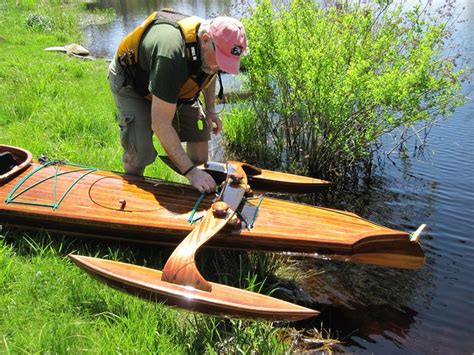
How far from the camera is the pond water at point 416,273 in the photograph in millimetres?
3166

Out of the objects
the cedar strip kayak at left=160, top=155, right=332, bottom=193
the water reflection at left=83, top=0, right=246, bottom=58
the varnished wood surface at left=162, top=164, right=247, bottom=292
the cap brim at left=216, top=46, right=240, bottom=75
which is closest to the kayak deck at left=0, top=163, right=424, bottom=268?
the varnished wood surface at left=162, top=164, right=247, bottom=292

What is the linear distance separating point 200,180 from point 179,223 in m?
0.35

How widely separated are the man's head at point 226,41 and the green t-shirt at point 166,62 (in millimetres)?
211

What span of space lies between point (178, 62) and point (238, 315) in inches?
66.2

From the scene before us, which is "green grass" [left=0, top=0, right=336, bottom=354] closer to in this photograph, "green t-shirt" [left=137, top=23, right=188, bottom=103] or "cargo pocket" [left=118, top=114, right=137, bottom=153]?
"cargo pocket" [left=118, top=114, right=137, bottom=153]

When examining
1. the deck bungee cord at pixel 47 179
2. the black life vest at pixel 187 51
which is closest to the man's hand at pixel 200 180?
the black life vest at pixel 187 51

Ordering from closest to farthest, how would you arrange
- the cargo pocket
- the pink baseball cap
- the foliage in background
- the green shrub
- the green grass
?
the green grass
the pink baseball cap
the cargo pocket
the foliage in background
the green shrub

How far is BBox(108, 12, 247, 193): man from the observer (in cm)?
289

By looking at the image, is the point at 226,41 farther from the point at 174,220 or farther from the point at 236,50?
the point at 174,220

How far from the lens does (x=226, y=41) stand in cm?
286

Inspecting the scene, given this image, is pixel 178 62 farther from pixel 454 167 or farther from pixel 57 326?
pixel 454 167

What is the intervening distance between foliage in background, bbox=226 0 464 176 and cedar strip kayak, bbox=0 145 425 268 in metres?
1.72

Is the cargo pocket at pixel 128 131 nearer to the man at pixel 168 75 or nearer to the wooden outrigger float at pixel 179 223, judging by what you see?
the man at pixel 168 75

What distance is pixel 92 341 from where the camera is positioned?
234 cm
